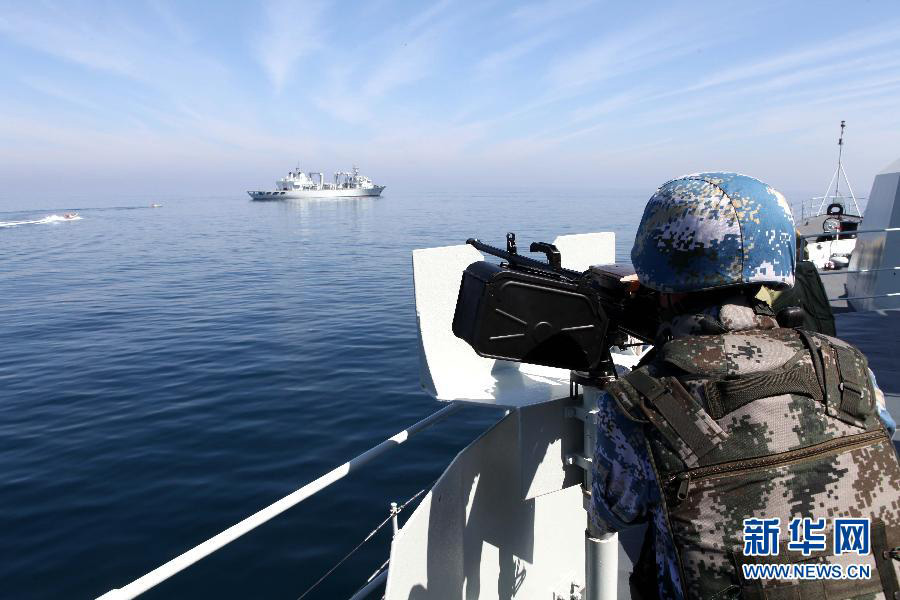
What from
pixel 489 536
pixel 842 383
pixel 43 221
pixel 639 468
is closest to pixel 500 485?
pixel 489 536

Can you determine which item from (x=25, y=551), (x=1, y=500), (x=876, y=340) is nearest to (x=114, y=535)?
(x=25, y=551)

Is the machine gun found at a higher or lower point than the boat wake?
higher

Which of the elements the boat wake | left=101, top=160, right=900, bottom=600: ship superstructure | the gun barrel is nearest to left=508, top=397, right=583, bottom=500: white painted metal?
left=101, top=160, right=900, bottom=600: ship superstructure

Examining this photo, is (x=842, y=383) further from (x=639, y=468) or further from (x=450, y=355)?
(x=450, y=355)

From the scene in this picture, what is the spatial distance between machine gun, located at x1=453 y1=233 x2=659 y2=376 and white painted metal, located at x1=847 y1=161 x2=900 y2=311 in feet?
31.0

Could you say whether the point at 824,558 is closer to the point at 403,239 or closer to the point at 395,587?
the point at 395,587

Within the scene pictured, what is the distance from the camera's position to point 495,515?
3068 millimetres

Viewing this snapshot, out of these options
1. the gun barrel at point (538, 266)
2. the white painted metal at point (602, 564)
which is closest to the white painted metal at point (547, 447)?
the white painted metal at point (602, 564)

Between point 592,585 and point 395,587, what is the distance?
0.93m

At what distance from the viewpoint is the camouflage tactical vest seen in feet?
4.16

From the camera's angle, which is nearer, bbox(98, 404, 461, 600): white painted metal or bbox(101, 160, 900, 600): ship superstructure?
bbox(98, 404, 461, 600): white painted metal

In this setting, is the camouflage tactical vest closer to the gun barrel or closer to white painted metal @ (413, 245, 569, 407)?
the gun barrel

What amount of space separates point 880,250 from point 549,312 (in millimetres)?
10570

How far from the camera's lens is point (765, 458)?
1266 mm
